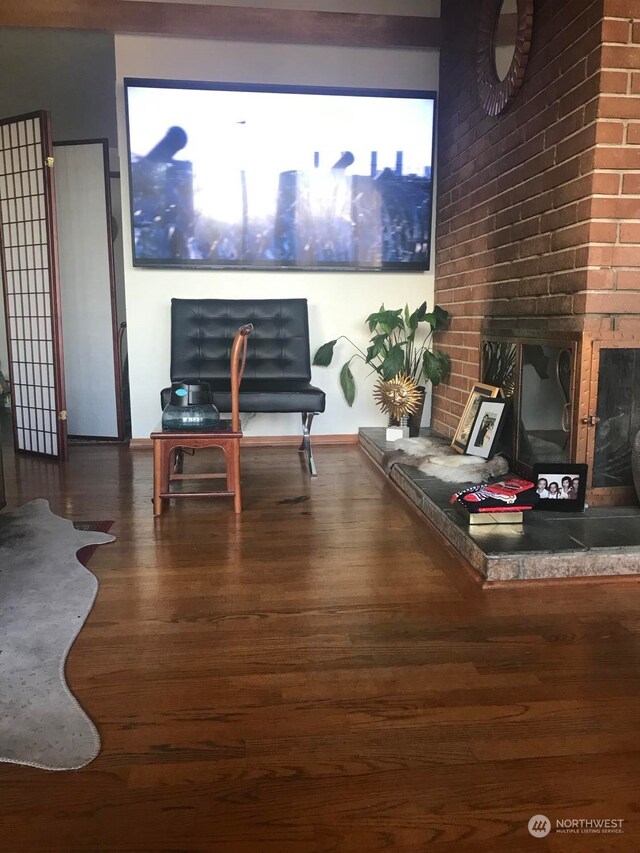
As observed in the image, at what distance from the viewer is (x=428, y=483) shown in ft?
9.62

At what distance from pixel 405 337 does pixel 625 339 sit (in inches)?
79.8

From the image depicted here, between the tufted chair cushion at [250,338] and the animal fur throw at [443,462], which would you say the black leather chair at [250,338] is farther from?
the animal fur throw at [443,462]

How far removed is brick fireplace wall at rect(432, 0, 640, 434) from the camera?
2.34 metres

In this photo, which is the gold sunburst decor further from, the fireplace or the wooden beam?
the wooden beam

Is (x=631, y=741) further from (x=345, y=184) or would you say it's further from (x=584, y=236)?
(x=345, y=184)

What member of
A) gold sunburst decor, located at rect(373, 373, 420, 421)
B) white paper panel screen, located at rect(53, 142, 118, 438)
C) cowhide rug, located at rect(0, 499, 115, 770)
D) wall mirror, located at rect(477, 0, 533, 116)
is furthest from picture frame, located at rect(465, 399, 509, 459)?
white paper panel screen, located at rect(53, 142, 118, 438)

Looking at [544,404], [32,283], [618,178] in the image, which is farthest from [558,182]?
[32,283]

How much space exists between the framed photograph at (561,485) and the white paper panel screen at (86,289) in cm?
309

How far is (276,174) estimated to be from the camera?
4.09m

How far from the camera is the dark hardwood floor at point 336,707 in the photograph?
1111mm

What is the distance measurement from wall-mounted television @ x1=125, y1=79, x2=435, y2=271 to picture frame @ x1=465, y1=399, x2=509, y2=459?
1466 mm

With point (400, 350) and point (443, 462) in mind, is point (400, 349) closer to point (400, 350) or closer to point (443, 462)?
point (400, 350)

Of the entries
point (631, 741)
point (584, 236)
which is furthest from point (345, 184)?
point (631, 741)

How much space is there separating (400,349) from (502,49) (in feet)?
5.23
